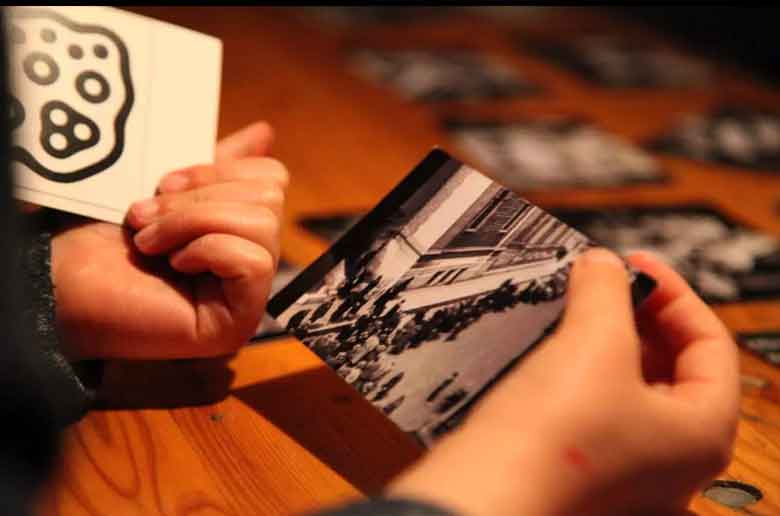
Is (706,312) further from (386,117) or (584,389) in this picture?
(386,117)

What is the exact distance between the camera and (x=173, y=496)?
630mm

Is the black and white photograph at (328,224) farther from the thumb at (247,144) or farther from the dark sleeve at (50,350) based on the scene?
the dark sleeve at (50,350)

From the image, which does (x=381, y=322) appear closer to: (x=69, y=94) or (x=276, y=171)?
(x=276, y=171)

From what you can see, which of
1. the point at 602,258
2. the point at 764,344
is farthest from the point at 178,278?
the point at 764,344

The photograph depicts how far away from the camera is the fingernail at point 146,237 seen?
741 mm

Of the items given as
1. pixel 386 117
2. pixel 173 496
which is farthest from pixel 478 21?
pixel 173 496

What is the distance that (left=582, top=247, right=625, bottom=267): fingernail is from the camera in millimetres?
594

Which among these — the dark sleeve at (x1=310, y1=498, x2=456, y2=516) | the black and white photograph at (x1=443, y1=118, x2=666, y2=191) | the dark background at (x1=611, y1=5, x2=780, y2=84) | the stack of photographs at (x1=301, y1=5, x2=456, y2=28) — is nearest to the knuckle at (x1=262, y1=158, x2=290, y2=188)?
the dark sleeve at (x1=310, y1=498, x2=456, y2=516)

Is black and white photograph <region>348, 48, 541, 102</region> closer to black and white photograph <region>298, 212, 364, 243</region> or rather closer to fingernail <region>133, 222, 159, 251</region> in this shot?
black and white photograph <region>298, 212, 364, 243</region>

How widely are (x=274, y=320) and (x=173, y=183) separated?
5.8 inches

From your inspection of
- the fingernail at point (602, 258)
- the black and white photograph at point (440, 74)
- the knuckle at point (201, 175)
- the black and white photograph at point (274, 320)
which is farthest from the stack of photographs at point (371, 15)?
the fingernail at point (602, 258)

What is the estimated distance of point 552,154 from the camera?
1412 millimetres

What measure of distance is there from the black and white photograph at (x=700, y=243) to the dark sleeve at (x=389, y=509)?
0.62 meters

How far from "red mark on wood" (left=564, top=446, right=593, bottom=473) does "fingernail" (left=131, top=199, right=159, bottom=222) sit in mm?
424
